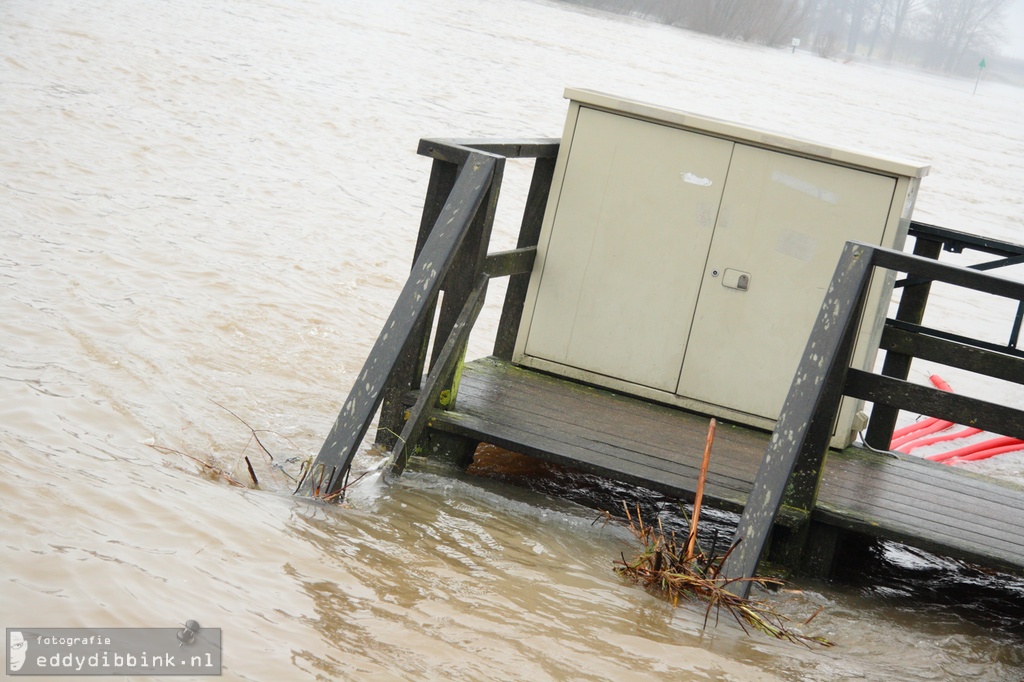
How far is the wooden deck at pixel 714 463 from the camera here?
4500mm

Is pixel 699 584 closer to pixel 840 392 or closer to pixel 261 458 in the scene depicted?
pixel 840 392

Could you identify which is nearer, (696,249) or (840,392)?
(840,392)

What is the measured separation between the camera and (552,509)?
5012 mm

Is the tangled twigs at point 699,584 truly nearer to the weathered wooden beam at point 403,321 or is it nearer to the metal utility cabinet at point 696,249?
the weathered wooden beam at point 403,321

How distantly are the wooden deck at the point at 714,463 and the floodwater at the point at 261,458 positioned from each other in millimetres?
347

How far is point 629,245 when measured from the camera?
5.52 metres

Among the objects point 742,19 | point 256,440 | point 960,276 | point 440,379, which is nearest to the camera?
point 960,276

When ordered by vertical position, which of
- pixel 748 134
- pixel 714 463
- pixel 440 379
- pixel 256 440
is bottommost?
pixel 256 440

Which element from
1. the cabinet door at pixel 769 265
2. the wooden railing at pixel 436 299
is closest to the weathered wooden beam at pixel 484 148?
the wooden railing at pixel 436 299

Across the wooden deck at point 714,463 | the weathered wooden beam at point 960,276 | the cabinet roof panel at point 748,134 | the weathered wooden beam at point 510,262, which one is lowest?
the wooden deck at point 714,463

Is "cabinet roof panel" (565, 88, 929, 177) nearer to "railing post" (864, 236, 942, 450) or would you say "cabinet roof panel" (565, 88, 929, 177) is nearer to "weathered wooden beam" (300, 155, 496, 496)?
"railing post" (864, 236, 942, 450)

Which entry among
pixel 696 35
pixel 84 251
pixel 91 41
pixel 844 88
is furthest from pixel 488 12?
pixel 84 251

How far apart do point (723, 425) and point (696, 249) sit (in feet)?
3.07

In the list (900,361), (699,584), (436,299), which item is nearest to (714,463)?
(699,584)
